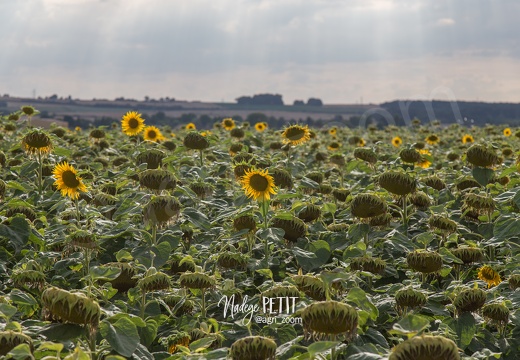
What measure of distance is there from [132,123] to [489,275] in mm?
5309

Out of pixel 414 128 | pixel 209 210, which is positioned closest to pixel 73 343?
pixel 209 210

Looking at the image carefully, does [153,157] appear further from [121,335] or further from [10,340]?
[10,340]

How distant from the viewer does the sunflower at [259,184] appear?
14.4 feet

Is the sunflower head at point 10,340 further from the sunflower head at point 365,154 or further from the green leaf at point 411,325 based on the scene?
the sunflower head at point 365,154

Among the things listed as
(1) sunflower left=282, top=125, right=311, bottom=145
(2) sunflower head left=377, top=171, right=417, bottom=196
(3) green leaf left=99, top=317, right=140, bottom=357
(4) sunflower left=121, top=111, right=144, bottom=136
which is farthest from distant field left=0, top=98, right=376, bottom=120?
(3) green leaf left=99, top=317, right=140, bottom=357

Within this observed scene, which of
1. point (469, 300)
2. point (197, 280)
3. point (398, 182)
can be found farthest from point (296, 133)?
point (469, 300)

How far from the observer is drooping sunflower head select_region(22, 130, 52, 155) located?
561 cm

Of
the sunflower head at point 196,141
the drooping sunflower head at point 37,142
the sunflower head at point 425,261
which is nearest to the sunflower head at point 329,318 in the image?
the sunflower head at point 425,261

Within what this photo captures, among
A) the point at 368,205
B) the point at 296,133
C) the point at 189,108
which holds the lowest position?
the point at 189,108

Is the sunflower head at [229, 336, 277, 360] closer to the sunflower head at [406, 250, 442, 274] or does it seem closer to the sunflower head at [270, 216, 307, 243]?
the sunflower head at [406, 250, 442, 274]

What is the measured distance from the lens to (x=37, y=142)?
5633 mm

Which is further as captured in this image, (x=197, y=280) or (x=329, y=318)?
(x=197, y=280)

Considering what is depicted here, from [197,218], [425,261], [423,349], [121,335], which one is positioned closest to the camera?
[423,349]

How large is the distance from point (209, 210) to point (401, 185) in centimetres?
168
